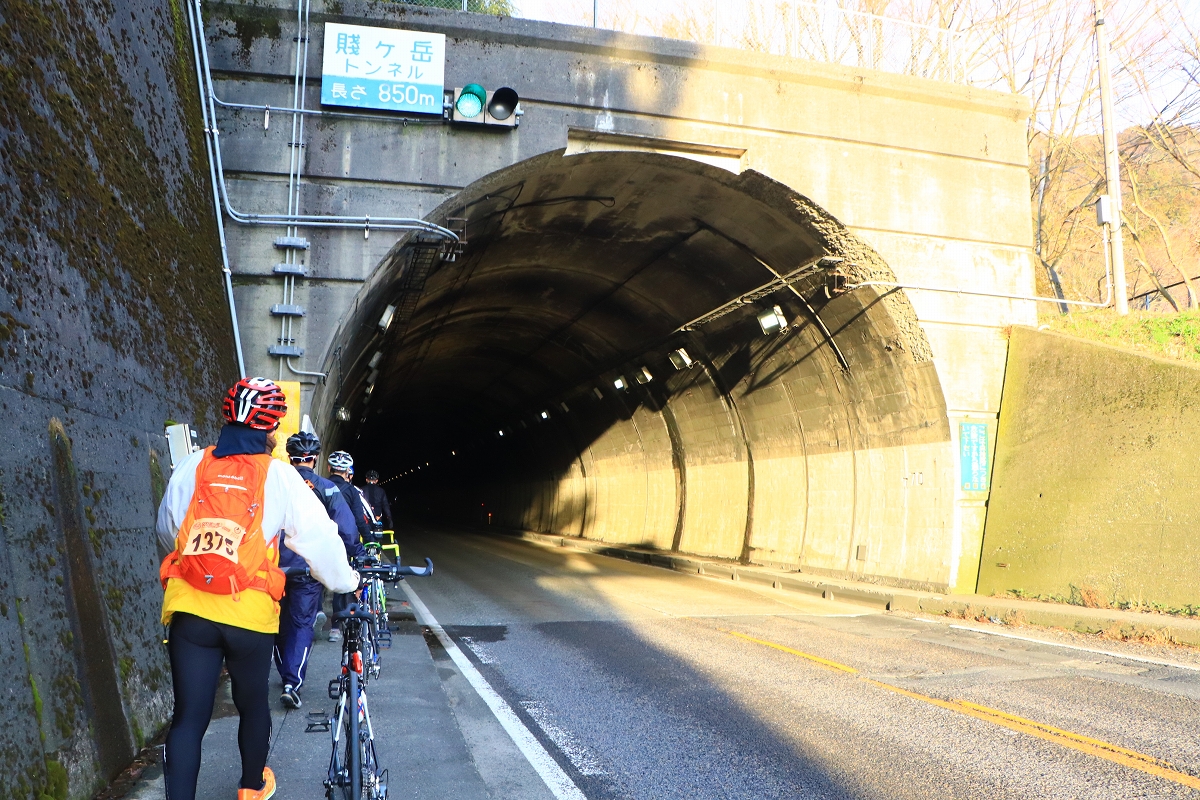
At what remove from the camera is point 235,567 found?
331 centimetres

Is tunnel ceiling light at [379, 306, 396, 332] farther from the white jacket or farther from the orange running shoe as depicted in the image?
the orange running shoe

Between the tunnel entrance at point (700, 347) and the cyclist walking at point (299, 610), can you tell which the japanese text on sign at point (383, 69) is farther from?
the cyclist walking at point (299, 610)

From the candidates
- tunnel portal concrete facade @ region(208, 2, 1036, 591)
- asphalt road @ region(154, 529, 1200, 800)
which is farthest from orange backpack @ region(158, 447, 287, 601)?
tunnel portal concrete facade @ region(208, 2, 1036, 591)

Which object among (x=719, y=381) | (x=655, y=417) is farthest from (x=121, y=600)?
(x=655, y=417)

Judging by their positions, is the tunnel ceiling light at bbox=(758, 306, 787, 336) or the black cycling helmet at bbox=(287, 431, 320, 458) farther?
→ the tunnel ceiling light at bbox=(758, 306, 787, 336)

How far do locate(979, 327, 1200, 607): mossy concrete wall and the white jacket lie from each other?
10.7m

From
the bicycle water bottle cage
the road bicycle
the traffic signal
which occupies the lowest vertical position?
the road bicycle

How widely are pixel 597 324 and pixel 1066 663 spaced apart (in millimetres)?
14115

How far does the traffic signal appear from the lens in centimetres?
1180

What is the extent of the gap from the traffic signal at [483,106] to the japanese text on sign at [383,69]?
0.81 ft

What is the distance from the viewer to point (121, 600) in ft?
16.8

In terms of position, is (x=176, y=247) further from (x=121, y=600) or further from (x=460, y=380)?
(x=460, y=380)

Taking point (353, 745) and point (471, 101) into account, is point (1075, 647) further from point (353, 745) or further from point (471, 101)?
point (471, 101)

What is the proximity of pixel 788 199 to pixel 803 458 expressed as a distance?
231 inches
